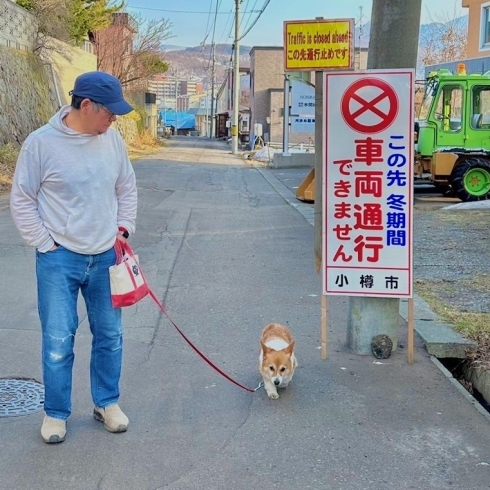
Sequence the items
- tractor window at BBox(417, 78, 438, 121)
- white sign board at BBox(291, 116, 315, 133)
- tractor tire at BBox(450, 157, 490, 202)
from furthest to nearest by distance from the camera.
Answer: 1. white sign board at BBox(291, 116, 315, 133)
2. tractor window at BBox(417, 78, 438, 121)
3. tractor tire at BBox(450, 157, 490, 202)

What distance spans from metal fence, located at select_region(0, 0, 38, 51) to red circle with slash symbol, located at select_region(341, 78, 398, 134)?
20421 mm

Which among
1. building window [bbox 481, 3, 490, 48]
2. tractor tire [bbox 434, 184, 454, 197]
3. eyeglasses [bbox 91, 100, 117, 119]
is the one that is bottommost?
tractor tire [bbox 434, 184, 454, 197]

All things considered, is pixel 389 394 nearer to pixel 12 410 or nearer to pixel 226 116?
pixel 12 410

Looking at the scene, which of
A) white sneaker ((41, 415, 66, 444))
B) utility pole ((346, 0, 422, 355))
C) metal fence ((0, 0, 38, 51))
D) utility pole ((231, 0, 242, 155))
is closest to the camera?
white sneaker ((41, 415, 66, 444))

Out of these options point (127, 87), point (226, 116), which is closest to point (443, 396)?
point (127, 87)

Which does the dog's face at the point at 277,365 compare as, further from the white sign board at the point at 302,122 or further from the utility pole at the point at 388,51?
the white sign board at the point at 302,122

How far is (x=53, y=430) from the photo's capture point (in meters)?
3.70

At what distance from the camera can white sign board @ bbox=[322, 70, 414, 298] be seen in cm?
467

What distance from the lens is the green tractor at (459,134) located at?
49.8 feet

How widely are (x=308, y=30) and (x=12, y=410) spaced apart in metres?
6.08

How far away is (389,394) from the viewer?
450 cm

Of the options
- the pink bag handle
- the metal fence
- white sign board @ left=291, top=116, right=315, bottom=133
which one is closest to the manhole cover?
the pink bag handle

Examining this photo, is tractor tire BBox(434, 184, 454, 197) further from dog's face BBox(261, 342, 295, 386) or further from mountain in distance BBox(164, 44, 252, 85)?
mountain in distance BBox(164, 44, 252, 85)

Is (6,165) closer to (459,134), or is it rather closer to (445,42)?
(459,134)
